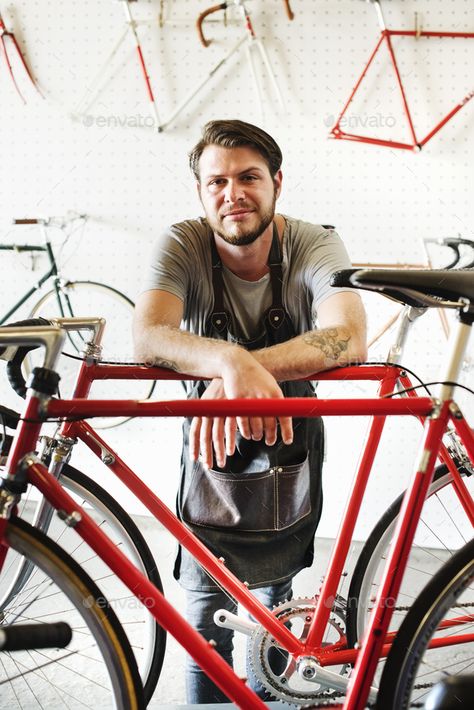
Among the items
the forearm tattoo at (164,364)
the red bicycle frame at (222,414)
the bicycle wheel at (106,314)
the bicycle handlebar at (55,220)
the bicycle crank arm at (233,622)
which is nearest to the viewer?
the red bicycle frame at (222,414)

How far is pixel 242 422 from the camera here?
1.25m

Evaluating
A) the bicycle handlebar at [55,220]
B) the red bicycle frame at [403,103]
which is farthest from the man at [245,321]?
the bicycle handlebar at [55,220]

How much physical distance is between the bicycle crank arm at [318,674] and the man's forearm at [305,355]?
585mm

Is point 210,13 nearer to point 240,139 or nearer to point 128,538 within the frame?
point 240,139

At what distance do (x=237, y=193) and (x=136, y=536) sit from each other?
81 centimetres

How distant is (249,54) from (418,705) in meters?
2.47

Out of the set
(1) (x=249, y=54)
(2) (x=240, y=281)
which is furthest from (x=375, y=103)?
(2) (x=240, y=281)

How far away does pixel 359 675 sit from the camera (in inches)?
48.2

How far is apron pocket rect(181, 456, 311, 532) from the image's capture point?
1.63 metres

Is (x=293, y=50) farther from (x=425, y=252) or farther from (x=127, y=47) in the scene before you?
(x=425, y=252)

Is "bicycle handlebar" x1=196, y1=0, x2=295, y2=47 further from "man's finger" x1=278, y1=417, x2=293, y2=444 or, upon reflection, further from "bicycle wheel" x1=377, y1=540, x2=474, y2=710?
"bicycle wheel" x1=377, y1=540, x2=474, y2=710

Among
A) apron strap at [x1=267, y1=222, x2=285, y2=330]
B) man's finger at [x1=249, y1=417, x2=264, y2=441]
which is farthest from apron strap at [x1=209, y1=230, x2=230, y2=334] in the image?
man's finger at [x1=249, y1=417, x2=264, y2=441]

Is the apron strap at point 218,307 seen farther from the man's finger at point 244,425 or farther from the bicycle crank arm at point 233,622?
the bicycle crank arm at point 233,622

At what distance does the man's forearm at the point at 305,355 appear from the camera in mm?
1414
